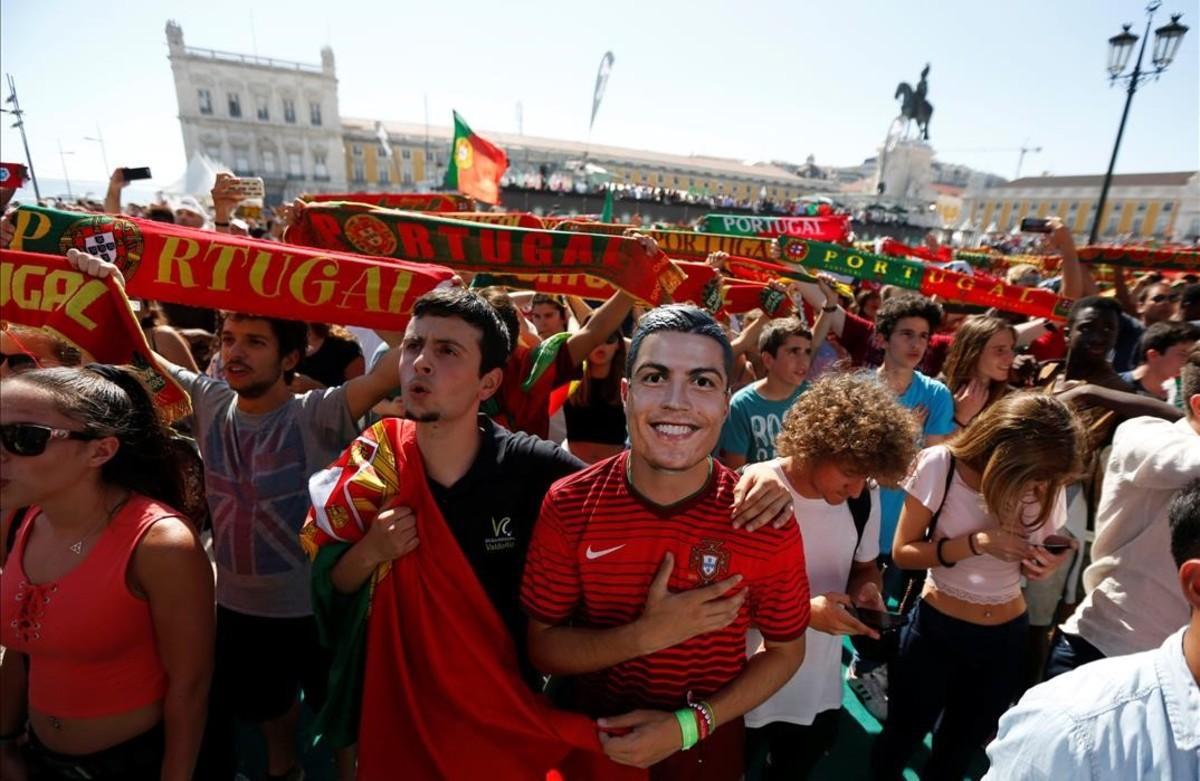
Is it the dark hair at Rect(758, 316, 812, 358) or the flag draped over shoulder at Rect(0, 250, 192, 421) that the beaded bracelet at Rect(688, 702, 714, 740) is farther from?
the dark hair at Rect(758, 316, 812, 358)

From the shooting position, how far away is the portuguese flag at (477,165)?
7953 mm

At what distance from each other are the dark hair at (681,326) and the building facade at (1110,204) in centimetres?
7229

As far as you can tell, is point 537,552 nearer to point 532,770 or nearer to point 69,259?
point 532,770

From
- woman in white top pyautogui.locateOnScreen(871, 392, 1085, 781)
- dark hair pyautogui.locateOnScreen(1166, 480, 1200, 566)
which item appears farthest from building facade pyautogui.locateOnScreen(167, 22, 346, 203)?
dark hair pyautogui.locateOnScreen(1166, 480, 1200, 566)

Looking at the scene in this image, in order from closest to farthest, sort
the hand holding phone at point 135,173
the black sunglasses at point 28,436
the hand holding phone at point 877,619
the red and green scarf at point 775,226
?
the black sunglasses at point 28,436, the hand holding phone at point 877,619, the hand holding phone at point 135,173, the red and green scarf at point 775,226

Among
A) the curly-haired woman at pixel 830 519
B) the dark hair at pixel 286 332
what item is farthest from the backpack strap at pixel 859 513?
the dark hair at pixel 286 332

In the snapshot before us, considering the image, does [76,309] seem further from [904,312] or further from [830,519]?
[904,312]

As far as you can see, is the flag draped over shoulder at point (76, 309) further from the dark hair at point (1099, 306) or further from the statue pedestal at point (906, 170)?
the statue pedestal at point (906, 170)

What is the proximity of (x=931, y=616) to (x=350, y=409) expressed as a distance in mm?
2198

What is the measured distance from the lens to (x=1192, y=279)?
22.6 ft

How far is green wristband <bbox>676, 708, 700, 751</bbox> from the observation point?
4.38 ft

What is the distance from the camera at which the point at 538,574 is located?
1.41m

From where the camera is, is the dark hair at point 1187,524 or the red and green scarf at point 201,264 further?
the red and green scarf at point 201,264

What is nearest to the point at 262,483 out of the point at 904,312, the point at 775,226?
the point at 904,312
